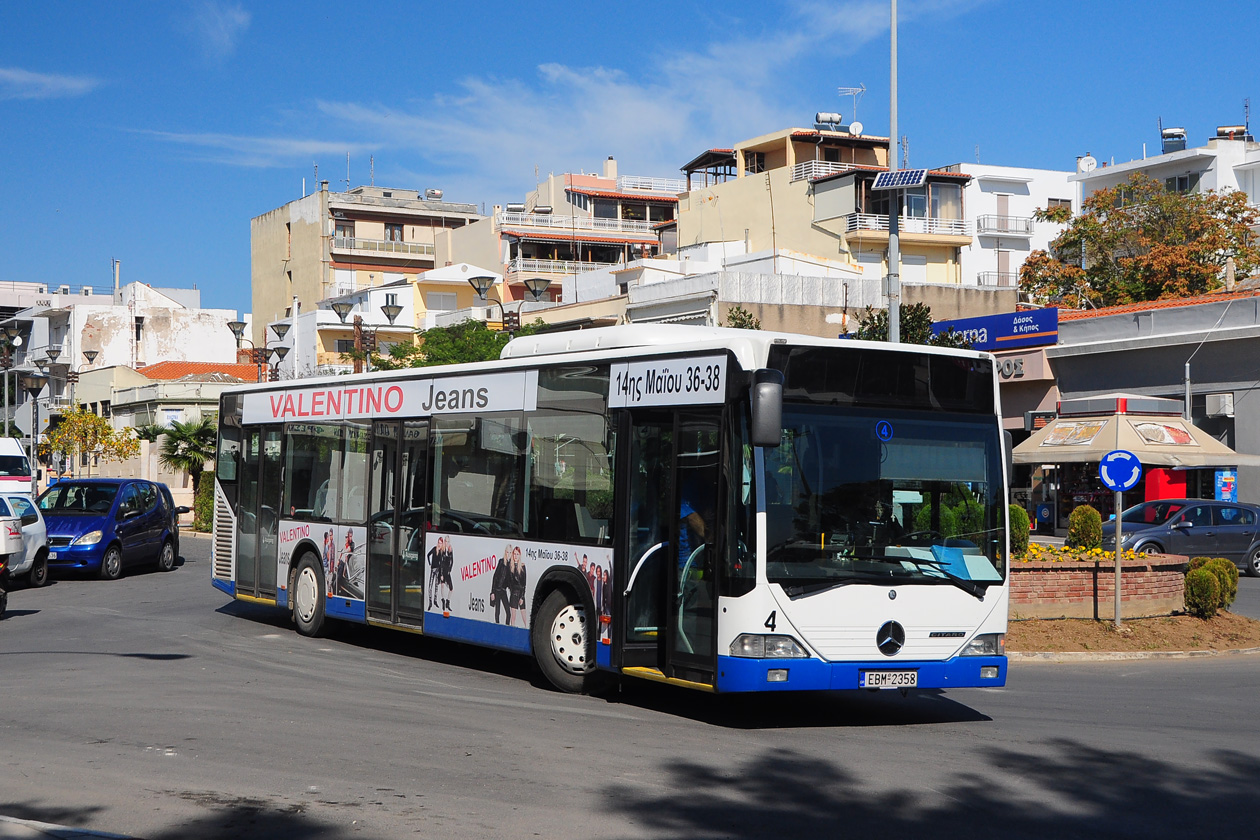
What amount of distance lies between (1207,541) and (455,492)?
65.5ft

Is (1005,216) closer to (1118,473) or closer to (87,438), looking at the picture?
(87,438)

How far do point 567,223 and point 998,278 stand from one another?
28.7 metres

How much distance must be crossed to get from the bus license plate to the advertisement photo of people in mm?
2241

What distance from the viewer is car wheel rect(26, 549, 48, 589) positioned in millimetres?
22531

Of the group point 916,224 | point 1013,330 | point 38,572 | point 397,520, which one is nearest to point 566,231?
point 916,224

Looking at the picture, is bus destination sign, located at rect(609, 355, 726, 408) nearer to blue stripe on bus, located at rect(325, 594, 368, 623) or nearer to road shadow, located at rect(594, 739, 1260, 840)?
road shadow, located at rect(594, 739, 1260, 840)

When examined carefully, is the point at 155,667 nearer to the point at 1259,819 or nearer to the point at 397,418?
the point at 397,418

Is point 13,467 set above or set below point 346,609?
above

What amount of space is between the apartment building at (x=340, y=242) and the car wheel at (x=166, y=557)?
210 feet

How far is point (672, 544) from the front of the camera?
10.4m

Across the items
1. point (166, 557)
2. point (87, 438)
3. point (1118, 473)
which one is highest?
point (87, 438)

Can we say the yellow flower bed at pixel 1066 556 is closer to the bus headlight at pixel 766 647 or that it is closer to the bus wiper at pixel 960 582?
the bus wiper at pixel 960 582

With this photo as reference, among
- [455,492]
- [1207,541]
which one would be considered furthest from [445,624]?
[1207,541]

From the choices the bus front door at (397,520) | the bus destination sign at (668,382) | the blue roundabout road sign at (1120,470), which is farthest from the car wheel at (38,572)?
the blue roundabout road sign at (1120,470)
